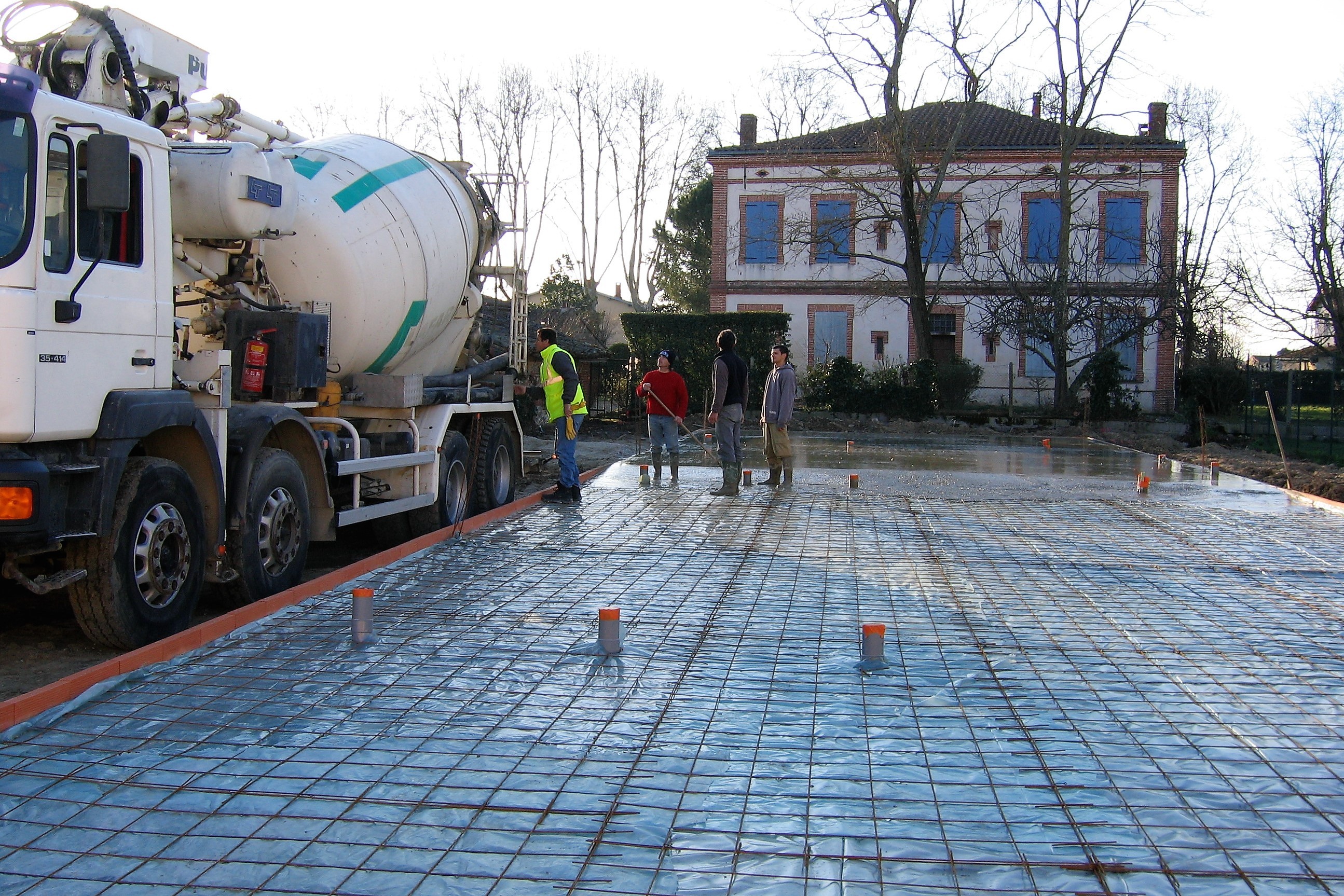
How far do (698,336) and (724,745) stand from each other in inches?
1001

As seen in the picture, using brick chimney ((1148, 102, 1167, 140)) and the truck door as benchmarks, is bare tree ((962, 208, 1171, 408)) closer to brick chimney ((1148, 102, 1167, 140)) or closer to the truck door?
brick chimney ((1148, 102, 1167, 140))

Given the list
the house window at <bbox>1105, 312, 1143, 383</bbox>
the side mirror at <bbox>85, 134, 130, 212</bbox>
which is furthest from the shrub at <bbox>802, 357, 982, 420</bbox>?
the side mirror at <bbox>85, 134, 130, 212</bbox>

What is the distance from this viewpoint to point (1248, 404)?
79.8 ft

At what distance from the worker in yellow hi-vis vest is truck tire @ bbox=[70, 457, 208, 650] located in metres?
5.01

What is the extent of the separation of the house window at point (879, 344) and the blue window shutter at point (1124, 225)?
7505 mm

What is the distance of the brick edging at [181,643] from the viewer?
186 inches

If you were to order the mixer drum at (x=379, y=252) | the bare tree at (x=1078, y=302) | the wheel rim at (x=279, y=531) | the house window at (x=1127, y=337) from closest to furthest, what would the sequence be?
the wheel rim at (x=279, y=531)
the mixer drum at (x=379, y=252)
the house window at (x=1127, y=337)
the bare tree at (x=1078, y=302)

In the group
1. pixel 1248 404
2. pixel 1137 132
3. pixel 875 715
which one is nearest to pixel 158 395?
pixel 875 715

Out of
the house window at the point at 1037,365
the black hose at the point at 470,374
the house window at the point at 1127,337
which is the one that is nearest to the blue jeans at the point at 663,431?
the black hose at the point at 470,374

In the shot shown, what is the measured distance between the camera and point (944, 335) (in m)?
37.8

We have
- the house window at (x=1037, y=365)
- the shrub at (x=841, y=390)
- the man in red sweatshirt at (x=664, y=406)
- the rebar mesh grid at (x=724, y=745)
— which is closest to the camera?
the rebar mesh grid at (x=724, y=745)

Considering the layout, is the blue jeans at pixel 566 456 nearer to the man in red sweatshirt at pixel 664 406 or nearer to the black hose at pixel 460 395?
the black hose at pixel 460 395

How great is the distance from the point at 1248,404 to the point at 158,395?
23.6m

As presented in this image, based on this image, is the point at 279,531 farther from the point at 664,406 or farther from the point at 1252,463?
the point at 1252,463
